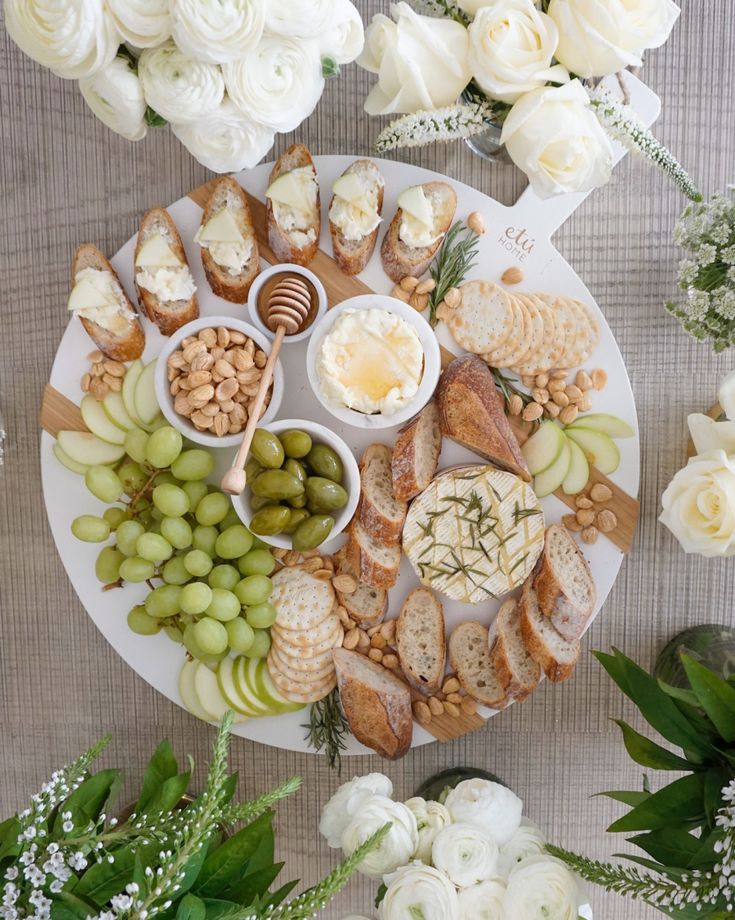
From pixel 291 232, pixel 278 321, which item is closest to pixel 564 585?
pixel 278 321

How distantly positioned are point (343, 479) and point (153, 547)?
0.36 meters

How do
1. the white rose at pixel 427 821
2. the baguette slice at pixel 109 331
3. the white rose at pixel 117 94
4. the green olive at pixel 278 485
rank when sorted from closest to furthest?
the white rose at pixel 117 94 < the white rose at pixel 427 821 < the green olive at pixel 278 485 < the baguette slice at pixel 109 331

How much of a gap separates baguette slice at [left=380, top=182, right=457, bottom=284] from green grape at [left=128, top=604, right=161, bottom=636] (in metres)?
0.81

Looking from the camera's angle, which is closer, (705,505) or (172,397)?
(705,505)

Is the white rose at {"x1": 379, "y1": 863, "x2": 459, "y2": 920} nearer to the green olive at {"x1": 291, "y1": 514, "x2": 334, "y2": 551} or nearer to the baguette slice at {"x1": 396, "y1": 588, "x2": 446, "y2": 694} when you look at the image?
the baguette slice at {"x1": 396, "y1": 588, "x2": 446, "y2": 694}

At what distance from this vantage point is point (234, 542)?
4.85ft

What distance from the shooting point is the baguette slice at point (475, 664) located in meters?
1.58

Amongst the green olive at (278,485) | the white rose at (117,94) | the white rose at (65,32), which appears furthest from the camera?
the green olive at (278,485)

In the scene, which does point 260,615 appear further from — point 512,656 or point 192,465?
point 512,656

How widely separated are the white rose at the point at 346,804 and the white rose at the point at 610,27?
1176 mm

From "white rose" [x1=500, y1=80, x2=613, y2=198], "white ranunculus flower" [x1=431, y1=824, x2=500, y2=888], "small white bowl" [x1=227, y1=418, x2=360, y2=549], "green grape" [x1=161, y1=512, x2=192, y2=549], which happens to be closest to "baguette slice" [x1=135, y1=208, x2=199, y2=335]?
"small white bowl" [x1=227, y1=418, x2=360, y2=549]

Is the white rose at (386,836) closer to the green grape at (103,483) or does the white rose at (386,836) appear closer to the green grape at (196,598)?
the green grape at (196,598)

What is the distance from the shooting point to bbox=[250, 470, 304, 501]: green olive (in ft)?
4.66

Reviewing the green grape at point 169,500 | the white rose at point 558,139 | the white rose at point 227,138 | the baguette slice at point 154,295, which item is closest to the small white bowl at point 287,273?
the baguette slice at point 154,295
